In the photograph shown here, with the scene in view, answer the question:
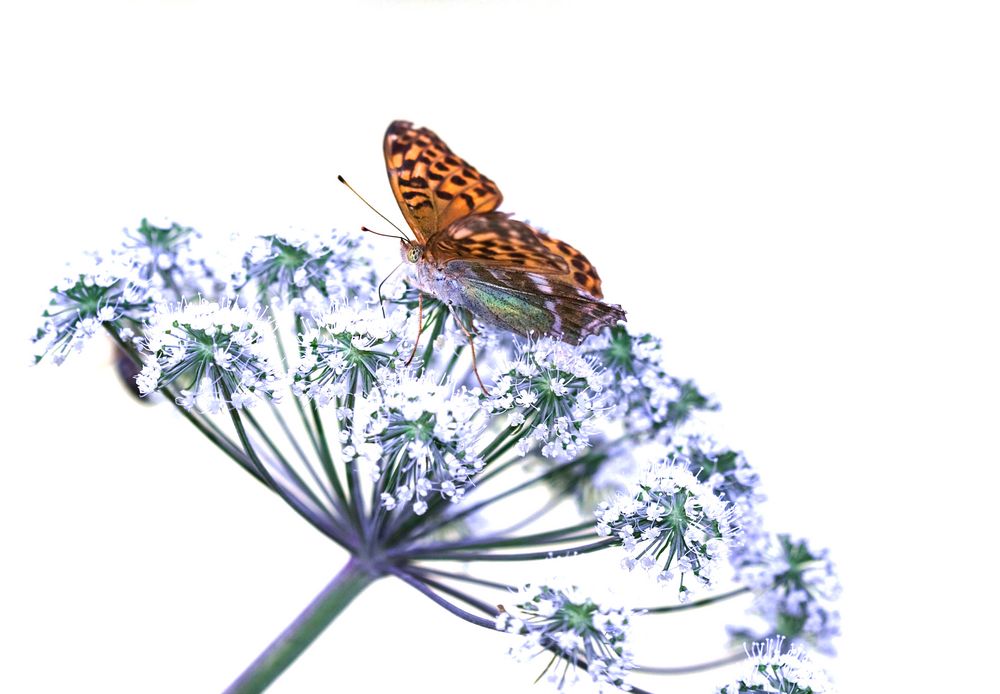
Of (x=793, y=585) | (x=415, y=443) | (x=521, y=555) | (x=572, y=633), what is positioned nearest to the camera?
(x=572, y=633)

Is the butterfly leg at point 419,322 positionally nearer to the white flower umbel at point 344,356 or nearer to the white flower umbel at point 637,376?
the white flower umbel at point 344,356

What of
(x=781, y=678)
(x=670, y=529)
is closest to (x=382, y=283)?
(x=670, y=529)

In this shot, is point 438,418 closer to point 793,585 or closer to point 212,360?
point 212,360

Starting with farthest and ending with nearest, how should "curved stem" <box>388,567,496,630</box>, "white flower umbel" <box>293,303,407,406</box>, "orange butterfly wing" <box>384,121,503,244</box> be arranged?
1. "orange butterfly wing" <box>384,121,503,244</box>
2. "white flower umbel" <box>293,303,407,406</box>
3. "curved stem" <box>388,567,496,630</box>

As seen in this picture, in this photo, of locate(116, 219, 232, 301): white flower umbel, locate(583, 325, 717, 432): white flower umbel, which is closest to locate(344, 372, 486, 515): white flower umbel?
locate(583, 325, 717, 432): white flower umbel

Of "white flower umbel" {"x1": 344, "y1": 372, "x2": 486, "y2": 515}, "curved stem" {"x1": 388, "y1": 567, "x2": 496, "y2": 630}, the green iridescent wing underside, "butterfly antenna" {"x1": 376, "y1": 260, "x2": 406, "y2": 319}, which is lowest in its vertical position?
"curved stem" {"x1": 388, "y1": 567, "x2": 496, "y2": 630}

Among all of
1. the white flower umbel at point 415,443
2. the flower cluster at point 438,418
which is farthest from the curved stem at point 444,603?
the white flower umbel at point 415,443

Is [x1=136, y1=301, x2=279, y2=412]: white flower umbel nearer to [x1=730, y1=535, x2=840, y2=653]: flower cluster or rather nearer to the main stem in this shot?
the main stem
